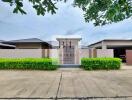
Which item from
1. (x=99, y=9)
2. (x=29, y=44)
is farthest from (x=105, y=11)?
(x=29, y=44)

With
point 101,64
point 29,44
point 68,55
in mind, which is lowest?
point 101,64

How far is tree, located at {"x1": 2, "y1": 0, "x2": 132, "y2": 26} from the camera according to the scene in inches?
226

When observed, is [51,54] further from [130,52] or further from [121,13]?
[121,13]

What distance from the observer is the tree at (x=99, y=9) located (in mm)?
5731

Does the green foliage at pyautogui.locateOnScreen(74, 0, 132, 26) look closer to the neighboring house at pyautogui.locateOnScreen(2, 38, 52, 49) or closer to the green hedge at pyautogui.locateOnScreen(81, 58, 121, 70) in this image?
the green hedge at pyautogui.locateOnScreen(81, 58, 121, 70)

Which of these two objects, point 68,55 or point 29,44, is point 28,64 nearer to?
point 68,55

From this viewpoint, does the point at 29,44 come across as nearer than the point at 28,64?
No

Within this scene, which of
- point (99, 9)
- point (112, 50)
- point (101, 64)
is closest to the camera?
point (99, 9)

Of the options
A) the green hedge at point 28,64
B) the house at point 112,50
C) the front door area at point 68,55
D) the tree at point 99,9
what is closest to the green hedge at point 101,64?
the green hedge at point 28,64

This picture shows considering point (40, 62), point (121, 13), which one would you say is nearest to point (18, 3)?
point (121, 13)

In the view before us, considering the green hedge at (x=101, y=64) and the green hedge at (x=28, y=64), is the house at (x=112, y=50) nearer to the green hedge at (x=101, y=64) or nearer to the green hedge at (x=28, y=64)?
the green hedge at (x=101, y=64)

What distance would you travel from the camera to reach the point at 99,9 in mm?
10586

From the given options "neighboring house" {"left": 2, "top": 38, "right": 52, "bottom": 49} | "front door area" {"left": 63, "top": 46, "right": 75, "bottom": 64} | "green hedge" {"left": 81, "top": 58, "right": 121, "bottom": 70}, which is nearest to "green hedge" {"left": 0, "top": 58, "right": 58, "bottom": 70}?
"green hedge" {"left": 81, "top": 58, "right": 121, "bottom": 70}

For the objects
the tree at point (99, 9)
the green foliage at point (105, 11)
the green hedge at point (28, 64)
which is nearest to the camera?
the tree at point (99, 9)
